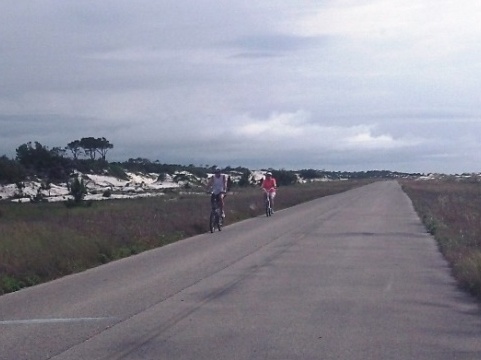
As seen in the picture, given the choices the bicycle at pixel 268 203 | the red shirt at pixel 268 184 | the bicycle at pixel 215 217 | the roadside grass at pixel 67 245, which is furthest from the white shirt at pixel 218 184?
the red shirt at pixel 268 184

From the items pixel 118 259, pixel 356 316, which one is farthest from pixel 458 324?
pixel 118 259

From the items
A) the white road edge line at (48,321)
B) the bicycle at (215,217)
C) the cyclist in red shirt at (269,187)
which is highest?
the cyclist in red shirt at (269,187)

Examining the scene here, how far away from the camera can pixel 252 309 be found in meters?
12.6

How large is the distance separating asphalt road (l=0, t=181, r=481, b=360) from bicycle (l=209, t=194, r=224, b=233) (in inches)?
294

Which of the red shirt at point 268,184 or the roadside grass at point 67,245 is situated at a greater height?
the red shirt at point 268,184

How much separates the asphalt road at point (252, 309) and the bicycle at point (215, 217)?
7.47 metres

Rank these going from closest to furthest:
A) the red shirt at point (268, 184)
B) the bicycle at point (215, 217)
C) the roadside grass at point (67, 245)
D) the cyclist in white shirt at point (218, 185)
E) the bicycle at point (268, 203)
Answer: the roadside grass at point (67, 245), the bicycle at point (215, 217), the cyclist in white shirt at point (218, 185), the bicycle at point (268, 203), the red shirt at point (268, 184)

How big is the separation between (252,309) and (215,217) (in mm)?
17215

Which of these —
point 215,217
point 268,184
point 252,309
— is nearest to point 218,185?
point 215,217

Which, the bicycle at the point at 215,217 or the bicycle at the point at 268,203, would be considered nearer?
the bicycle at the point at 215,217

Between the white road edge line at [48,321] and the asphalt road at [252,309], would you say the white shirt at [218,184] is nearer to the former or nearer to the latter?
the asphalt road at [252,309]

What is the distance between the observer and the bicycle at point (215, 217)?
97.1 ft

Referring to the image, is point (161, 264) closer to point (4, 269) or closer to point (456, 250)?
point (4, 269)

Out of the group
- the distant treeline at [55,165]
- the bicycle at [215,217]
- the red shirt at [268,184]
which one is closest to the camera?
the bicycle at [215,217]
